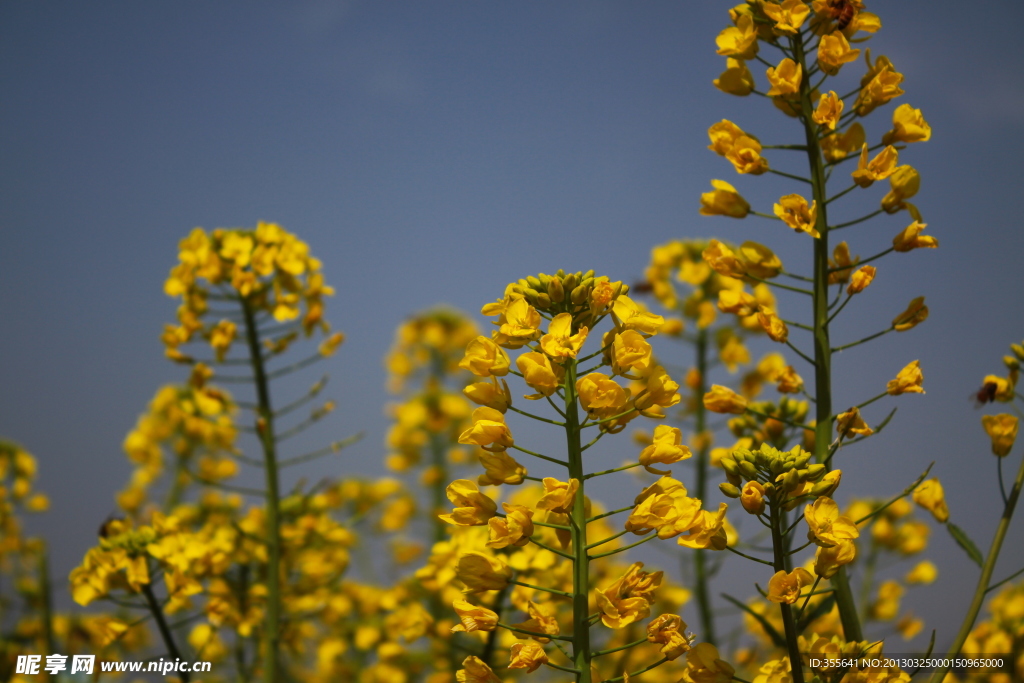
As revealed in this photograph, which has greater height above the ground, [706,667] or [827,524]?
[827,524]

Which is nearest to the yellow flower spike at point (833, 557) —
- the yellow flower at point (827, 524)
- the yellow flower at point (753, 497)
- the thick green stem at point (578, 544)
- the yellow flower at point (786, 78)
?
the yellow flower at point (827, 524)

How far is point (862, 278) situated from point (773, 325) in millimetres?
263

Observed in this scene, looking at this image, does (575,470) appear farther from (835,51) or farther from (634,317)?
(835,51)

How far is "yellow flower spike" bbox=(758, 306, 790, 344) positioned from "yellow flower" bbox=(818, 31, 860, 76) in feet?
2.36

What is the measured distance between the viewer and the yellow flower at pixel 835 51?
7.04 ft

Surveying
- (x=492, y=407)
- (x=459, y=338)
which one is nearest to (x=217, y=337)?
(x=492, y=407)

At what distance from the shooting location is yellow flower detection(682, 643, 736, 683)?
165 centimetres

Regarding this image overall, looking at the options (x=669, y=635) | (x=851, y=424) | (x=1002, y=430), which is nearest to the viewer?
(x=669, y=635)

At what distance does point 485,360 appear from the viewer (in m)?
1.75

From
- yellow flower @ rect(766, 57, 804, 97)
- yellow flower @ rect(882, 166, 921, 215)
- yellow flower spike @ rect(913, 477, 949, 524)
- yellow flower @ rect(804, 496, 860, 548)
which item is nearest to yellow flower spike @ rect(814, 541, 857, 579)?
yellow flower @ rect(804, 496, 860, 548)

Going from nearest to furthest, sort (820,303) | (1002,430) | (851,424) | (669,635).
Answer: (669,635), (851,424), (1002,430), (820,303)

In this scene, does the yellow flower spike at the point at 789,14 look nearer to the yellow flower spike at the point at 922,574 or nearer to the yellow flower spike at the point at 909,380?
the yellow flower spike at the point at 909,380

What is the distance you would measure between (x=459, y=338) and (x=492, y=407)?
16.0ft

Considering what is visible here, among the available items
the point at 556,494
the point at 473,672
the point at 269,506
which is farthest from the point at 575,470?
the point at 269,506
